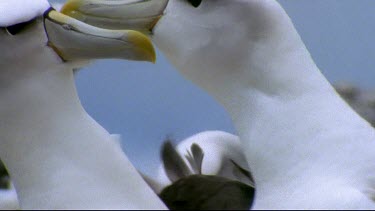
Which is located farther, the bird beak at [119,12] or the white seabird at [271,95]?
the bird beak at [119,12]

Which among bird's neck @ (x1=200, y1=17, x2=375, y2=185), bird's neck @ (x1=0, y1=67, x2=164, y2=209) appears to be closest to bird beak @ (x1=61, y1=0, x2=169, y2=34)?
bird's neck @ (x1=200, y1=17, x2=375, y2=185)

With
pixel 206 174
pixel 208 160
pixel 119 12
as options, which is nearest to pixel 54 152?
pixel 119 12

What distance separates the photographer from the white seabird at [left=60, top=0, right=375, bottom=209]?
2.88 meters

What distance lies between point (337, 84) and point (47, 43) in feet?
5.55

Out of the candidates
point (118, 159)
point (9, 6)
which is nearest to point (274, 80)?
point (118, 159)

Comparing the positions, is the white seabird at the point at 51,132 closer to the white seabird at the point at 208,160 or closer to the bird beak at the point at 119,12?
the bird beak at the point at 119,12

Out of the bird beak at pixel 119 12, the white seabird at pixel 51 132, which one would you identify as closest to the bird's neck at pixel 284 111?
the bird beak at pixel 119 12

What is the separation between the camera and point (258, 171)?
117 inches

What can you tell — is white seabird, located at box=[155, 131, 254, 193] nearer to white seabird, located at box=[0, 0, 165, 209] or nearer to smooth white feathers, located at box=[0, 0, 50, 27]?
white seabird, located at box=[0, 0, 165, 209]

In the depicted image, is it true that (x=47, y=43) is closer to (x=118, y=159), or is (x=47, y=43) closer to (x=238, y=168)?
(x=118, y=159)

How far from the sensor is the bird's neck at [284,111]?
9.59 feet

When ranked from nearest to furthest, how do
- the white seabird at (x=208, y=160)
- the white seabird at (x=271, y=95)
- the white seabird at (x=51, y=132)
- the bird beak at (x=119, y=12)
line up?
1. the white seabird at (x=51, y=132)
2. the white seabird at (x=271, y=95)
3. the bird beak at (x=119, y=12)
4. the white seabird at (x=208, y=160)

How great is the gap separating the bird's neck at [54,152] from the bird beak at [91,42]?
8 cm

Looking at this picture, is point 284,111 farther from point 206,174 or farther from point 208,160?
point 208,160
